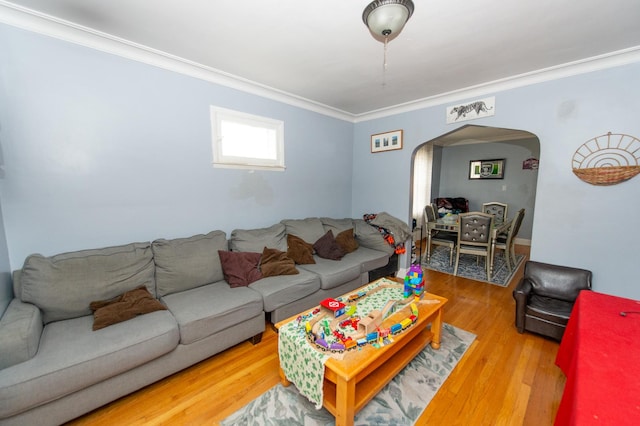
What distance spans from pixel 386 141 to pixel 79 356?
3799mm

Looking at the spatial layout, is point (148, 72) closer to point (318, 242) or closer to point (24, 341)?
point (24, 341)

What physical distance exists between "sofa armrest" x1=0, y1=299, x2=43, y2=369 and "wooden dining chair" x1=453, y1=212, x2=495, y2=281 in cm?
426

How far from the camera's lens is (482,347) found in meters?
2.07

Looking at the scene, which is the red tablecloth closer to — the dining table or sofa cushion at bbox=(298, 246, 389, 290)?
sofa cushion at bbox=(298, 246, 389, 290)

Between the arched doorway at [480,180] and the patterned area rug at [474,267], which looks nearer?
the patterned area rug at [474,267]

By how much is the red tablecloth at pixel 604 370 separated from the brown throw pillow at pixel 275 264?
1995 mm

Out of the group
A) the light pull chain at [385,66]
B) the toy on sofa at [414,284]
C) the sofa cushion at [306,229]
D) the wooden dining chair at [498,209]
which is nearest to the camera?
the light pull chain at [385,66]

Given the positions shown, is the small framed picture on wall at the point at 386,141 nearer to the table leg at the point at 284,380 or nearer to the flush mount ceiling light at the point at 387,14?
the flush mount ceiling light at the point at 387,14

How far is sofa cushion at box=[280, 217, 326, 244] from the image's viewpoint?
10.2ft

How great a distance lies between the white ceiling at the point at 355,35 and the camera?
1563 mm

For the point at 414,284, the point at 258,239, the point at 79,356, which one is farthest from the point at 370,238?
the point at 79,356

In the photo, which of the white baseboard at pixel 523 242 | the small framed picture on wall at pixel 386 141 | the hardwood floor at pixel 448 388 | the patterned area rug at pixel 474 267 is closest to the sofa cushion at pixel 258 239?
the hardwood floor at pixel 448 388

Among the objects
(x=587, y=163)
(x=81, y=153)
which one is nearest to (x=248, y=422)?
(x=81, y=153)

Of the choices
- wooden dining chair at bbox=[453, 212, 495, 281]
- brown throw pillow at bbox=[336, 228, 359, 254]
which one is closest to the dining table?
wooden dining chair at bbox=[453, 212, 495, 281]
